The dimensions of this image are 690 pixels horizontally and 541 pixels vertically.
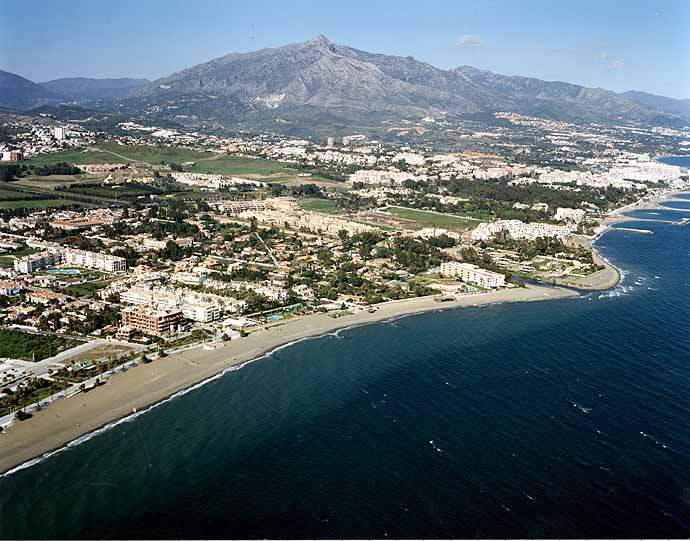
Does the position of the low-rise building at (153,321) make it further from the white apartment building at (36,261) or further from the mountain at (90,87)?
the mountain at (90,87)

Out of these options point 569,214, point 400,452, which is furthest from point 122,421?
point 569,214

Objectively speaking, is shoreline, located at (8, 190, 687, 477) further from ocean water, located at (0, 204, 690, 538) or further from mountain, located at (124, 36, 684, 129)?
mountain, located at (124, 36, 684, 129)

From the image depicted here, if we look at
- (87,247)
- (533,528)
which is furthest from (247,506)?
(87,247)

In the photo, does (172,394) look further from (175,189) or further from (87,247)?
(175,189)

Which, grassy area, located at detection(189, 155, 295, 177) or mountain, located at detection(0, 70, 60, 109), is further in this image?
mountain, located at detection(0, 70, 60, 109)

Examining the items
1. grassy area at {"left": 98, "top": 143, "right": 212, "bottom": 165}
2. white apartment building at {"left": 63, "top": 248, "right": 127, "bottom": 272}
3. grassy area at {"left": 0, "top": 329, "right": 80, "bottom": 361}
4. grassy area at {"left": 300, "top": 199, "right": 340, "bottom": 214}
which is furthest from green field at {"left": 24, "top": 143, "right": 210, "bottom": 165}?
grassy area at {"left": 0, "top": 329, "right": 80, "bottom": 361}

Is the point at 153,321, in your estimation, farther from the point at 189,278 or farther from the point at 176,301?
the point at 189,278

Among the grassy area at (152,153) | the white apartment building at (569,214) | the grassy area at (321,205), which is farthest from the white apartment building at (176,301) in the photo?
the grassy area at (152,153)
